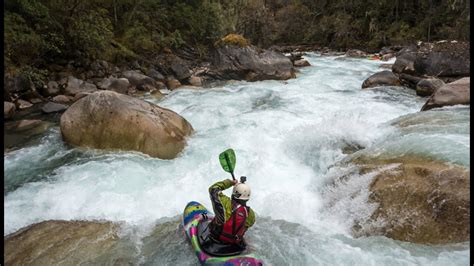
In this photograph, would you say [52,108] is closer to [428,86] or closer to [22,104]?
[22,104]

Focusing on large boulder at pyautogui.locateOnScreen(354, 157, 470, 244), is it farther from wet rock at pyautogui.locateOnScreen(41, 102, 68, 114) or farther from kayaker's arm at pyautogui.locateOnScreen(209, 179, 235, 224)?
wet rock at pyautogui.locateOnScreen(41, 102, 68, 114)

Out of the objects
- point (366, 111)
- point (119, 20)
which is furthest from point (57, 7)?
point (366, 111)

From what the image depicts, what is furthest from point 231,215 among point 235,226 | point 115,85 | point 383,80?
point 383,80

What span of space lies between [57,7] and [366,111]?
1025cm

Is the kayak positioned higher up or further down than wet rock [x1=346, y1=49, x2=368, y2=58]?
higher up

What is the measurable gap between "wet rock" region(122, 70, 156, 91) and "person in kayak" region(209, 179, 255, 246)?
9323 mm

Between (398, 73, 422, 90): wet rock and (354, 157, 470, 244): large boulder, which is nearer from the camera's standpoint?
(354, 157, 470, 244): large boulder

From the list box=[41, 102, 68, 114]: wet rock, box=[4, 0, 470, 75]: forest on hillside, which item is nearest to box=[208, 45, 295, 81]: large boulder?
box=[4, 0, 470, 75]: forest on hillside

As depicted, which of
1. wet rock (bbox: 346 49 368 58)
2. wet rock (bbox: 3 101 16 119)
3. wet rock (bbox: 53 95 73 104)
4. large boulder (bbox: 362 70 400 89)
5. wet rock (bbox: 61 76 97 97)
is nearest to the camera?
wet rock (bbox: 3 101 16 119)

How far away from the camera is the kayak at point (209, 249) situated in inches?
139

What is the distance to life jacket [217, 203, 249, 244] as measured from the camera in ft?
11.4

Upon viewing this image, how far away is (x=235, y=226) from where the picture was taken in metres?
3.53

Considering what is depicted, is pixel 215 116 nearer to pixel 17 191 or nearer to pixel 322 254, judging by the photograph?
pixel 17 191

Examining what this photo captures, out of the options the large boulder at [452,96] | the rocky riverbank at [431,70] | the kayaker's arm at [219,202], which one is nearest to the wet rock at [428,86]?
the rocky riverbank at [431,70]
